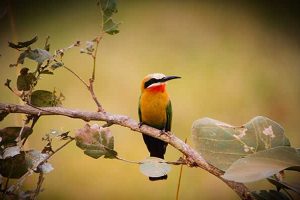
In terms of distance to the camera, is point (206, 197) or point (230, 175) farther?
point (206, 197)

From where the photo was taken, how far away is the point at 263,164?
0.36 m

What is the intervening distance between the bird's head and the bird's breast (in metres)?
Answer: 0.02

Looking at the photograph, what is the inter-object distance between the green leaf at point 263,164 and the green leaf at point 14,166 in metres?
0.34

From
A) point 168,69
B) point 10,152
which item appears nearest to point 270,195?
point 10,152

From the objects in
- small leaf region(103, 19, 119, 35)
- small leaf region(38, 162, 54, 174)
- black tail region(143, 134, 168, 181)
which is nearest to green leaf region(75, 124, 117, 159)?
small leaf region(38, 162, 54, 174)

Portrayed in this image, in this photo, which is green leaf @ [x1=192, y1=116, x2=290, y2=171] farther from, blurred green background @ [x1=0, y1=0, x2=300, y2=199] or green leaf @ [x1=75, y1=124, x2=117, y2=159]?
blurred green background @ [x1=0, y1=0, x2=300, y2=199]

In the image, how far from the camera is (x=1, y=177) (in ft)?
1.92

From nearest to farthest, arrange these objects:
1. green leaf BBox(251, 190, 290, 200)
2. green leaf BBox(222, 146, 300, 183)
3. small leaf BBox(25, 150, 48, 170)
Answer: green leaf BBox(222, 146, 300, 183) < green leaf BBox(251, 190, 290, 200) < small leaf BBox(25, 150, 48, 170)

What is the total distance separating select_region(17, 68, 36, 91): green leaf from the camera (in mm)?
645

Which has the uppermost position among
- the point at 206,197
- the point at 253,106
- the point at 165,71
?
the point at 165,71

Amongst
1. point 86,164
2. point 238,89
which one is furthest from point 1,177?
point 238,89

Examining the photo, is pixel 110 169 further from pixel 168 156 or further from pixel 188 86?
pixel 188 86

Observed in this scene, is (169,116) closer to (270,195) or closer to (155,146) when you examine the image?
(155,146)

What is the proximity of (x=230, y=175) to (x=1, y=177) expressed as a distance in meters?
0.38
